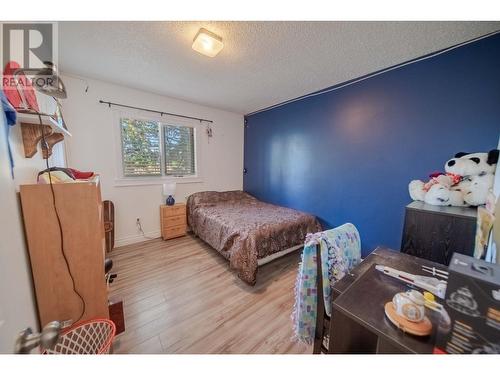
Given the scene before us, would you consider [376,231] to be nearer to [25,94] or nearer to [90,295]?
[90,295]

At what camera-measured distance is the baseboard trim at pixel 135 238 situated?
9.09 ft

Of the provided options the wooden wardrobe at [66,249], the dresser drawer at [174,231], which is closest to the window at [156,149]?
the dresser drawer at [174,231]

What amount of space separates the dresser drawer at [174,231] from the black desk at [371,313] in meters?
2.77

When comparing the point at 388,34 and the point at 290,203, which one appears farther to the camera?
the point at 290,203

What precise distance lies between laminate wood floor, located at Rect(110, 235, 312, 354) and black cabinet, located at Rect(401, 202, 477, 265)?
110 centimetres

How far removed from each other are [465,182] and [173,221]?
3.49 metres

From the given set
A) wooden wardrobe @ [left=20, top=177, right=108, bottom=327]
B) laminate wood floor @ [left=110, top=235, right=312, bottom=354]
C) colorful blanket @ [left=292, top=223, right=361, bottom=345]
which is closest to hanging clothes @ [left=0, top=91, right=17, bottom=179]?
wooden wardrobe @ [left=20, top=177, right=108, bottom=327]

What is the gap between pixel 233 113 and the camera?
12.7 ft

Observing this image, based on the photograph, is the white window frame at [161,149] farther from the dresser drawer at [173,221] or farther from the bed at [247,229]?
the dresser drawer at [173,221]

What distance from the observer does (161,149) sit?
3.08m

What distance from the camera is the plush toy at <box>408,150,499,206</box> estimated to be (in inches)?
50.4

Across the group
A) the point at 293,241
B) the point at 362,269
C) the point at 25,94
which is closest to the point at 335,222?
the point at 293,241

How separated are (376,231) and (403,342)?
77.2 inches

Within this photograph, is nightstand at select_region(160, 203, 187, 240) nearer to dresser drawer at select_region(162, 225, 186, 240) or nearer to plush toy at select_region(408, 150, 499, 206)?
dresser drawer at select_region(162, 225, 186, 240)
